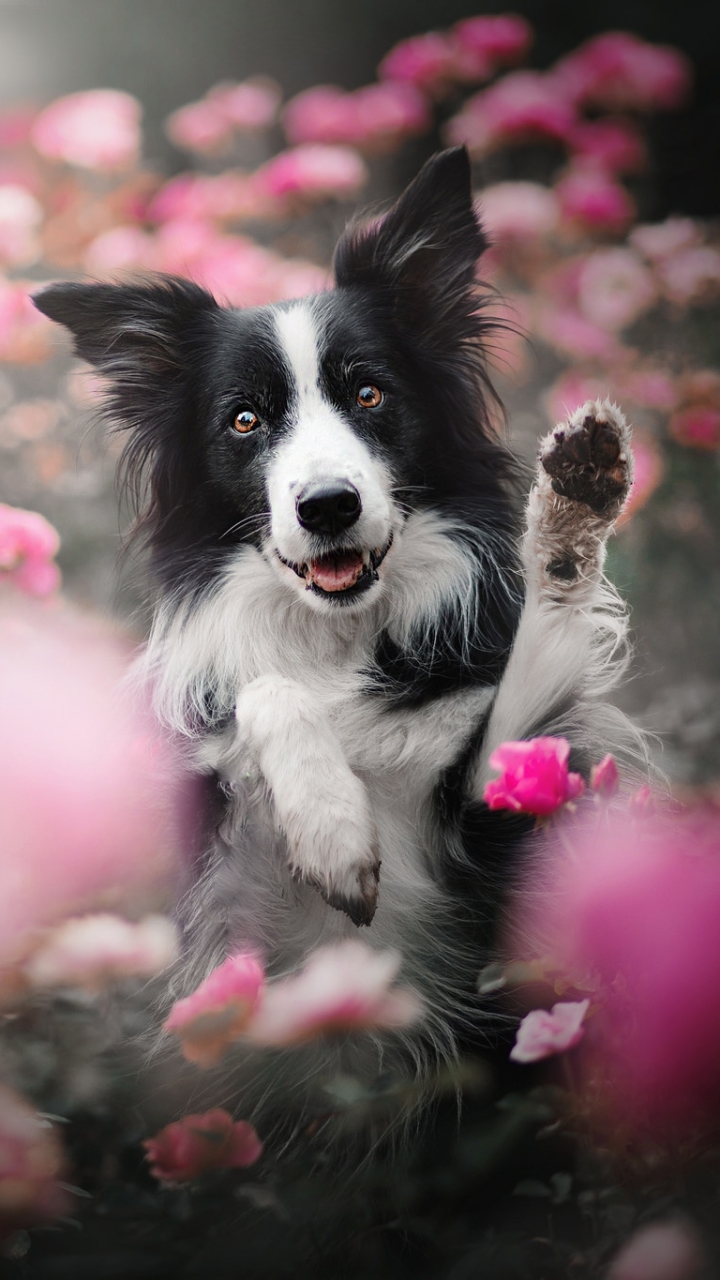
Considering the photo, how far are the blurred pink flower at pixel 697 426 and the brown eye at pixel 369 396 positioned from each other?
20.3 inches

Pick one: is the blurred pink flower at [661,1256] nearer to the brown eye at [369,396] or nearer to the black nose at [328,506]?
the black nose at [328,506]

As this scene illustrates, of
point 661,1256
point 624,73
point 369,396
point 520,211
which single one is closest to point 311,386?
point 369,396

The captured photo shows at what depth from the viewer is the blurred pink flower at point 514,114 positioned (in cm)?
164

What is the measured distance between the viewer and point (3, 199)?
167 centimetres

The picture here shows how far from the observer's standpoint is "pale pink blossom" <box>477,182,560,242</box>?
5.27 feet

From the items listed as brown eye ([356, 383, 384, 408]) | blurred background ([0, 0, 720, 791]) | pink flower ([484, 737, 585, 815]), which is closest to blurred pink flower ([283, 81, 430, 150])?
blurred background ([0, 0, 720, 791])

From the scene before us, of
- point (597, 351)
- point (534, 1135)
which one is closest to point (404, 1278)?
point (534, 1135)

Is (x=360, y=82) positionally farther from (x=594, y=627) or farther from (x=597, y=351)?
(x=594, y=627)

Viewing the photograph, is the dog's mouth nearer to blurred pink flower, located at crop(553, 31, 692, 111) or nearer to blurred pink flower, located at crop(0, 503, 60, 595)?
blurred pink flower, located at crop(0, 503, 60, 595)

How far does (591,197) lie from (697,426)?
41cm

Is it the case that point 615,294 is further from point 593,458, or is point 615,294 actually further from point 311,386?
point 311,386

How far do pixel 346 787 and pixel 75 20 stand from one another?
51.3 inches

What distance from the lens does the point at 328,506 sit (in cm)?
128

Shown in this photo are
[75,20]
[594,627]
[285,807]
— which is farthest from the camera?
[75,20]
